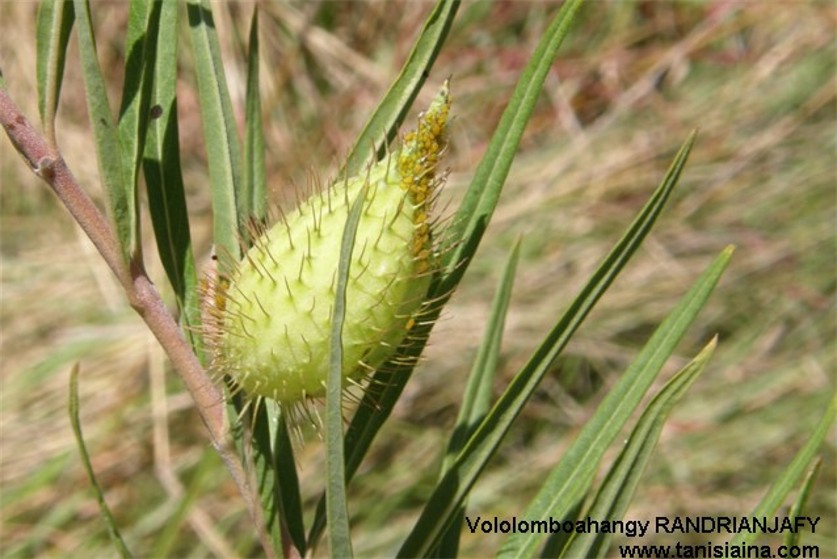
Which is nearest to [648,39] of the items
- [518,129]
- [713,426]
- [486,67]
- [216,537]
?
[486,67]

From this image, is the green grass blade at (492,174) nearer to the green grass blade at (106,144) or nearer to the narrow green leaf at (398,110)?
the narrow green leaf at (398,110)

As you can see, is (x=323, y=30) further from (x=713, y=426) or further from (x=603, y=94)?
(x=713, y=426)

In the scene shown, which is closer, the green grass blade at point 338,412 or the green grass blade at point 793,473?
the green grass blade at point 338,412

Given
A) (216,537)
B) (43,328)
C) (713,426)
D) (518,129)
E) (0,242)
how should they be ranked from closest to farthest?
(518,129) < (216,537) < (713,426) < (43,328) < (0,242)

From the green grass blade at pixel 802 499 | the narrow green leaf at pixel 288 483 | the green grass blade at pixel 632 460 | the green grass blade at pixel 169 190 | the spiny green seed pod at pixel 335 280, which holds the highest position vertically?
the green grass blade at pixel 169 190

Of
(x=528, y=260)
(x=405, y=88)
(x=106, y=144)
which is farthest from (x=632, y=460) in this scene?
(x=528, y=260)

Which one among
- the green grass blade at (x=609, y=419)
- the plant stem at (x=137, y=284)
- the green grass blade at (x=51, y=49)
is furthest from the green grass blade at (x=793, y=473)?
the green grass blade at (x=51, y=49)

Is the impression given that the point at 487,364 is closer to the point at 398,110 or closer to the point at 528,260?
the point at 398,110
